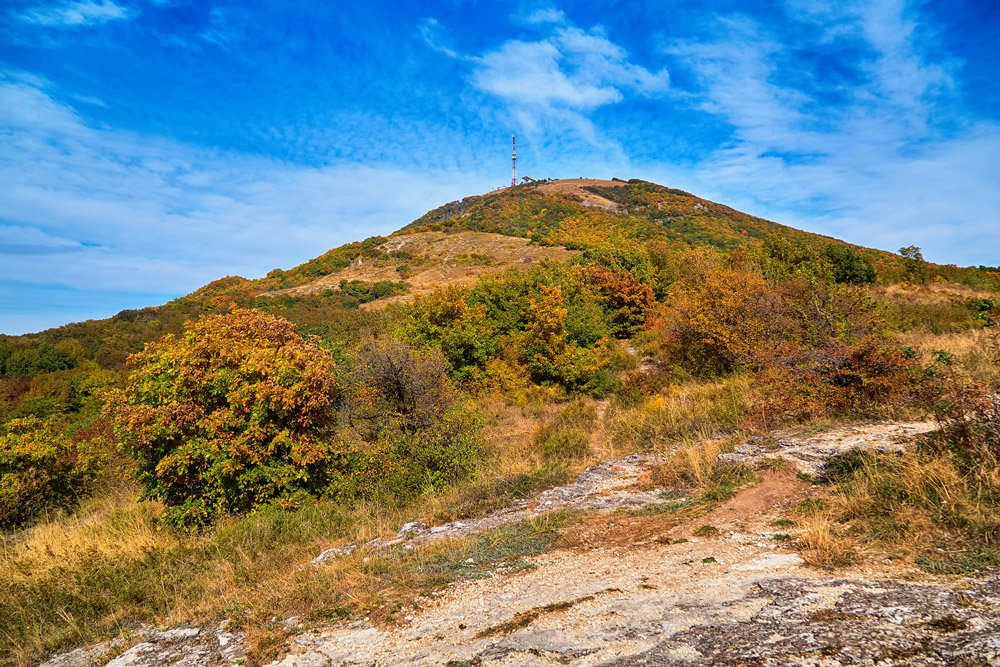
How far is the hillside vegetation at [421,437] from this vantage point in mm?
4656

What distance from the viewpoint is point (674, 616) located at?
3410mm

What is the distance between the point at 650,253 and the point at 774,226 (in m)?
57.4

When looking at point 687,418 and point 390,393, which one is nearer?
point 687,418

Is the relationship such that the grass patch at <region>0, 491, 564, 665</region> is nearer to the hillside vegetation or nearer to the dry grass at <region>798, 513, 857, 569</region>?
the hillside vegetation

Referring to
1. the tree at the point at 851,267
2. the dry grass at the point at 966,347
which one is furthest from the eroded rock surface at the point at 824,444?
the tree at the point at 851,267

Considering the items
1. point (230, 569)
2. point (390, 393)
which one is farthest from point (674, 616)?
point (390, 393)

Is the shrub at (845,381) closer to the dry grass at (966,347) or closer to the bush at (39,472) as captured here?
the dry grass at (966,347)

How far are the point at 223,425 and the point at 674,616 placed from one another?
755cm

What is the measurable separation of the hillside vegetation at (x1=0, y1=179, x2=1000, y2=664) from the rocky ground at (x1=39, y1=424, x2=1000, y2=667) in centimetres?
36

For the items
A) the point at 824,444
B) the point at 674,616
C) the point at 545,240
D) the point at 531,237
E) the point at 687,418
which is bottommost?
the point at 674,616

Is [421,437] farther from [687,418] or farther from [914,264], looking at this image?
[914,264]

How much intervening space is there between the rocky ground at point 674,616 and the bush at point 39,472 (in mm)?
8224

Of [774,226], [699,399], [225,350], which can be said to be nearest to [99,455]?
[225,350]

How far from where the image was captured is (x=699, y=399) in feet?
36.6
